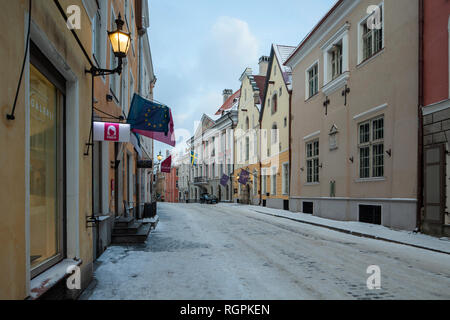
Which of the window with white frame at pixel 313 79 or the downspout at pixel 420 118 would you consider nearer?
the downspout at pixel 420 118

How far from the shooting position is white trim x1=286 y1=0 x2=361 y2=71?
1464 cm

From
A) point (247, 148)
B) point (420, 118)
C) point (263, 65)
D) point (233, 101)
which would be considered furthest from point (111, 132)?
point (233, 101)

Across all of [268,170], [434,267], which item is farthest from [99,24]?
[268,170]

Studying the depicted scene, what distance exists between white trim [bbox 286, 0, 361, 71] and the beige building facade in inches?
1.6

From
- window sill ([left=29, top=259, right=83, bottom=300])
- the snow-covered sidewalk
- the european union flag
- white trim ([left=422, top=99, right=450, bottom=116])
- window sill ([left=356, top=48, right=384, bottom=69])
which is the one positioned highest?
window sill ([left=356, top=48, right=384, bottom=69])

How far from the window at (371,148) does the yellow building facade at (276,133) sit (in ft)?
27.2

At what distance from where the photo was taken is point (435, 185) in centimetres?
955

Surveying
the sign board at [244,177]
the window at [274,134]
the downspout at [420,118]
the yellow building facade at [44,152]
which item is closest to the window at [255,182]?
the sign board at [244,177]

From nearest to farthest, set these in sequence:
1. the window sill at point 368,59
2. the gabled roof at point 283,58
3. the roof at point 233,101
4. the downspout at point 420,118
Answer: the downspout at point 420,118
the window sill at point 368,59
the gabled roof at point 283,58
the roof at point 233,101

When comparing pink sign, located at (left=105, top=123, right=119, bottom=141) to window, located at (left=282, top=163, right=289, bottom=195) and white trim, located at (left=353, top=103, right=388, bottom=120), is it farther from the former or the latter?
window, located at (left=282, top=163, right=289, bottom=195)

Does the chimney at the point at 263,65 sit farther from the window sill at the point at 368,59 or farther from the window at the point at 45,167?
the window at the point at 45,167

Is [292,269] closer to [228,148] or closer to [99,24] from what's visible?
[99,24]

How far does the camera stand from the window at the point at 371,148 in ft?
41.1

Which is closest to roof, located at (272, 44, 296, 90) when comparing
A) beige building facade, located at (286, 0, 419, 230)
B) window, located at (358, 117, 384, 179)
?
beige building facade, located at (286, 0, 419, 230)
